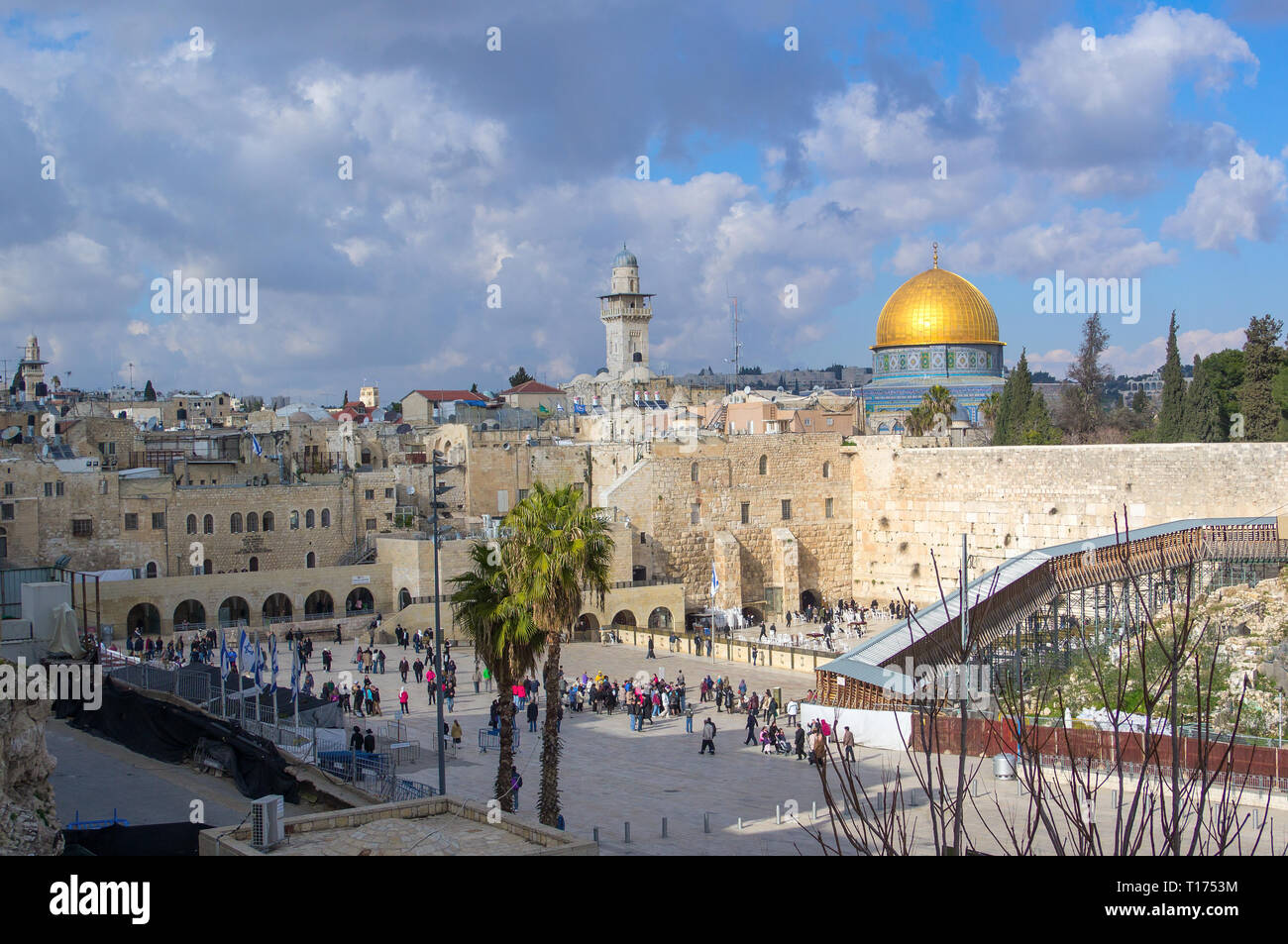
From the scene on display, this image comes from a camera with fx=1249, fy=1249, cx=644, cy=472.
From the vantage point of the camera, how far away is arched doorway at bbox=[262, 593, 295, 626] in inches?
1257

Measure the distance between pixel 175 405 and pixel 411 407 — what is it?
38.7ft

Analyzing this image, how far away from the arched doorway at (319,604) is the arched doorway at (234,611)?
165cm

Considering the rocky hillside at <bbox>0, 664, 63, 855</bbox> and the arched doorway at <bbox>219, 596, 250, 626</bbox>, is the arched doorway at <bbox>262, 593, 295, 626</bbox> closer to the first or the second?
the arched doorway at <bbox>219, 596, 250, 626</bbox>

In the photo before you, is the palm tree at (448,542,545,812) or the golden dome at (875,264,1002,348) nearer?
the palm tree at (448,542,545,812)

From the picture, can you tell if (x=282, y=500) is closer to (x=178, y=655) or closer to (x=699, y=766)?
(x=178, y=655)

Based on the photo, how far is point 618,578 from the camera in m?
34.3

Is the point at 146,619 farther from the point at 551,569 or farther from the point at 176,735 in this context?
the point at 551,569

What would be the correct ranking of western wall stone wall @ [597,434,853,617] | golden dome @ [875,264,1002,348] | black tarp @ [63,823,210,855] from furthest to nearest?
golden dome @ [875,264,1002,348], western wall stone wall @ [597,434,853,617], black tarp @ [63,823,210,855]

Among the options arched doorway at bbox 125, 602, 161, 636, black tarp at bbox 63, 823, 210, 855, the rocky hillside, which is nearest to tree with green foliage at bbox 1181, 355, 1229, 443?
arched doorway at bbox 125, 602, 161, 636

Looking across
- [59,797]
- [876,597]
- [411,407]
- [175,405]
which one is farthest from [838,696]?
[175,405]

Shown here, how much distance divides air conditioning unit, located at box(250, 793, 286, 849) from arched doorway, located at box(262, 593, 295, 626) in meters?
24.1

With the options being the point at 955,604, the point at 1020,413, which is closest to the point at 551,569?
→ the point at 955,604

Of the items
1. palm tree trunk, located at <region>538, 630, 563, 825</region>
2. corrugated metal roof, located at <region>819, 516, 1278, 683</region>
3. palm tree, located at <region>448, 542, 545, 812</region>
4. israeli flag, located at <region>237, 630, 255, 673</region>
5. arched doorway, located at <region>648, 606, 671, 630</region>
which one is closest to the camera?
palm tree, located at <region>448, 542, 545, 812</region>

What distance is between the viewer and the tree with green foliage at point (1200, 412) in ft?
112
